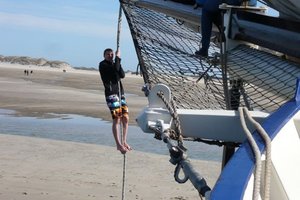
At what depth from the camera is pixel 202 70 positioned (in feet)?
18.6

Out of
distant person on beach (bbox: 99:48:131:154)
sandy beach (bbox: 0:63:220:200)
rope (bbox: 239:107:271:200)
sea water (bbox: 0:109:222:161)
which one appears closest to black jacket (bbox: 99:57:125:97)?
distant person on beach (bbox: 99:48:131:154)

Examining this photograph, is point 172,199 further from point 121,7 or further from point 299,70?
point 299,70

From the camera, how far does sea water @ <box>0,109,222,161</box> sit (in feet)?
46.8

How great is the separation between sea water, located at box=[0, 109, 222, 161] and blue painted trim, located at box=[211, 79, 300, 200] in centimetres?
1063

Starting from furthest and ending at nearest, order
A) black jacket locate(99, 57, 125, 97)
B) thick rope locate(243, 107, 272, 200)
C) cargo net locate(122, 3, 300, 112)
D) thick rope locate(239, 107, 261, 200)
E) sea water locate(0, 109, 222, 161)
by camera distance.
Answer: sea water locate(0, 109, 222, 161), black jacket locate(99, 57, 125, 97), cargo net locate(122, 3, 300, 112), thick rope locate(243, 107, 272, 200), thick rope locate(239, 107, 261, 200)

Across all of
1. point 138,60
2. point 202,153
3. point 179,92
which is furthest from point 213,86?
point 202,153

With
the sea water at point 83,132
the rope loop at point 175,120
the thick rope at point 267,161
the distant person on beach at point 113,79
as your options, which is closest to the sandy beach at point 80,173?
the sea water at point 83,132

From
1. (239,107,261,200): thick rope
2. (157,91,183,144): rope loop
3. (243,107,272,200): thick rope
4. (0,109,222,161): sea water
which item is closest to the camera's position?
(239,107,261,200): thick rope

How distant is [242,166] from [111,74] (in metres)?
3.85

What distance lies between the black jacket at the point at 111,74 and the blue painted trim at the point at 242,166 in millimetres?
3444

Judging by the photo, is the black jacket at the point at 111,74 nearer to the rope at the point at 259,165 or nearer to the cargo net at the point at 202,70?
the cargo net at the point at 202,70

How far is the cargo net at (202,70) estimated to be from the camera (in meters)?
4.21

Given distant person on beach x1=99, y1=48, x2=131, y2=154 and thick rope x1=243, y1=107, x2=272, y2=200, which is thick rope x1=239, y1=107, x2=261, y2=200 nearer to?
thick rope x1=243, y1=107, x2=272, y2=200

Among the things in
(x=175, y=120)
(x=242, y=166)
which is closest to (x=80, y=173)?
(x=175, y=120)
